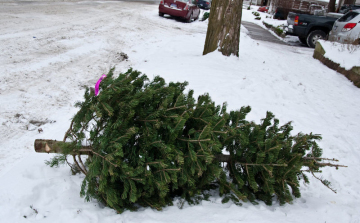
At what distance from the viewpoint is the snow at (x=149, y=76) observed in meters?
2.83

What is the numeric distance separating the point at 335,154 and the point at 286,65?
5.06m

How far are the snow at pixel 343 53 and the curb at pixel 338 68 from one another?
11cm

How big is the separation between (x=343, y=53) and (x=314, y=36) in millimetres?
4594

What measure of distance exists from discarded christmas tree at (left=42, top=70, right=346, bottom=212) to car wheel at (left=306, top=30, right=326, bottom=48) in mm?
12341

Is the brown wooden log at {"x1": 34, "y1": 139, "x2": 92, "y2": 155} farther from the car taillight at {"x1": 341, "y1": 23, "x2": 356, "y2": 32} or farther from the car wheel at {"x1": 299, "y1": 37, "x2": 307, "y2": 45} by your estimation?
the car wheel at {"x1": 299, "y1": 37, "x2": 307, "y2": 45}

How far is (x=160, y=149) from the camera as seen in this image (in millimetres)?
2648

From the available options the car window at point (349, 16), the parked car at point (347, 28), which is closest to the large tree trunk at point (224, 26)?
the parked car at point (347, 28)

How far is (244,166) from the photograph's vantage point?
3182 millimetres

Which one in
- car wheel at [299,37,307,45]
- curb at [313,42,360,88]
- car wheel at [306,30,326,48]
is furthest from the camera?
car wheel at [299,37,307,45]

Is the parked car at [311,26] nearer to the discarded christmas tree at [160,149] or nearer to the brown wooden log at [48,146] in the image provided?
the discarded christmas tree at [160,149]

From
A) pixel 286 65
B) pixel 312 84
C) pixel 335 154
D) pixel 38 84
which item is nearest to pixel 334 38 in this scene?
pixel 286 65

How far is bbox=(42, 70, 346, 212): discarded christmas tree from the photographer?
2562mm

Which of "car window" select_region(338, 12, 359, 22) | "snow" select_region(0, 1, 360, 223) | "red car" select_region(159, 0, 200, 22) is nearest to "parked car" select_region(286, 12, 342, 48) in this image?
"car window" select_region(338, 12, 359, 22)

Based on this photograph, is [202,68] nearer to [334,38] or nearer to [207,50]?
[207,50]
